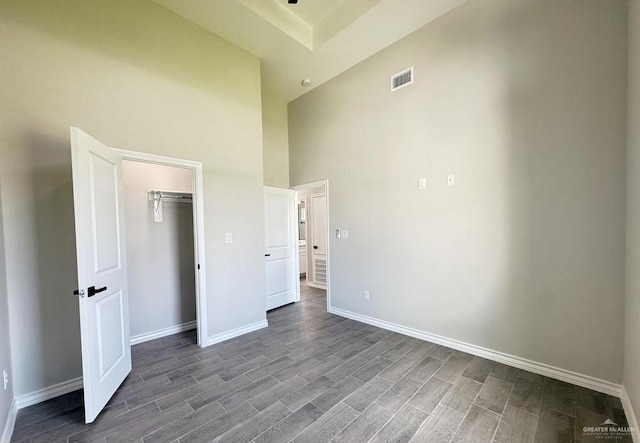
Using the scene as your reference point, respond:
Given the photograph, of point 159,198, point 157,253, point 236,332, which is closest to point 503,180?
point 236,332

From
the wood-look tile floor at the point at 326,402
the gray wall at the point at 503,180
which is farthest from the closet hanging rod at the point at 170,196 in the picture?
the gray wall at the point at 503,180

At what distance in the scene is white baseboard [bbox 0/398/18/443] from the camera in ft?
5.59

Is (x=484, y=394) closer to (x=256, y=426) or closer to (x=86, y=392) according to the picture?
Answer: (x=256, y=426)

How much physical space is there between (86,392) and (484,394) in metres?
3.11

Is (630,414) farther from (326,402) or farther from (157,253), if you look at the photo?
(157,253)

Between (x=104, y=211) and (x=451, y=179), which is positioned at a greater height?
(x=451, y=179)

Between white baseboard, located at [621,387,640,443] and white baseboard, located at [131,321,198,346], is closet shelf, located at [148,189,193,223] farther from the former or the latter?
white baseboard, located at [621,387,640,443]

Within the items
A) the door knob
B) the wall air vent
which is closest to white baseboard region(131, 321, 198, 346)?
the door knob

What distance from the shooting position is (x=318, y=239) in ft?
Answer: 20.3

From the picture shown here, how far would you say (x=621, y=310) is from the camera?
6.88 ft

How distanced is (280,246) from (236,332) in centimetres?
175

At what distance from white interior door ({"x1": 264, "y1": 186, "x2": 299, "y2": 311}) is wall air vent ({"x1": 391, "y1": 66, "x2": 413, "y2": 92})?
2.48m

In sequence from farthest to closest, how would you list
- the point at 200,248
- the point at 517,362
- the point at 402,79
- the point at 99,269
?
1. the point at 402,79
2. the point at 200,248
3. the point at 517,362
4. the point at 99,269

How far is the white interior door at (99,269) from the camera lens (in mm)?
1879
